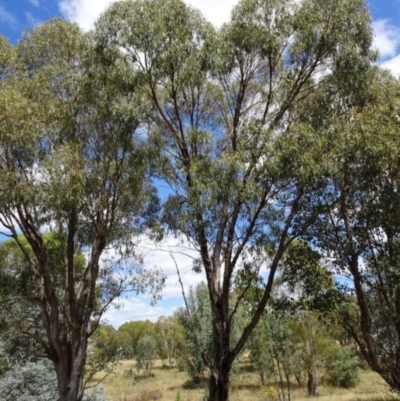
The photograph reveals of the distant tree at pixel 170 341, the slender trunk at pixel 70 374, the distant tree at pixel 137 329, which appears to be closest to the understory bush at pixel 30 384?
the slender trunk at pixel 70 374

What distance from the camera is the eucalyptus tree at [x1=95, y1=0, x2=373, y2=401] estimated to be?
1001 cm

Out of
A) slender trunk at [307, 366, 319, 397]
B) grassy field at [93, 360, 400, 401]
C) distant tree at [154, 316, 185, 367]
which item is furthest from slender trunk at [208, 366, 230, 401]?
distant tree at [154, 316, 185, 367]

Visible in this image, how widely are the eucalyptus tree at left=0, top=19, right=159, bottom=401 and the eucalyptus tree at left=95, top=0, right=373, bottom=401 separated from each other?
3.23ft

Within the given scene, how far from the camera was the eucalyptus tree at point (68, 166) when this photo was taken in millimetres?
10406

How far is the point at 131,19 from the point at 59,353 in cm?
796

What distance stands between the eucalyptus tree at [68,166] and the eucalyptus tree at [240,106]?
0.99 metres

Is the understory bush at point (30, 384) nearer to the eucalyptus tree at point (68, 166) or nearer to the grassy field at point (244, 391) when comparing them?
the eucalyptus tree at point (68, 166)

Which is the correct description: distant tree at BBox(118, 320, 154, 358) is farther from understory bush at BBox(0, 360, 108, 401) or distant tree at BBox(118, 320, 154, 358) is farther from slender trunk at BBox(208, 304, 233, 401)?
slender trunk at BBox(208, 304, 233, 401)

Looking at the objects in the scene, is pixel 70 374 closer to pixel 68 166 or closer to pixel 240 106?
pixel 68 166

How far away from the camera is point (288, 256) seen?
40.4 ft

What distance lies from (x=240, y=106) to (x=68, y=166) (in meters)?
4.49

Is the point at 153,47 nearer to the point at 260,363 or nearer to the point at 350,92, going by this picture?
the point at 350,92

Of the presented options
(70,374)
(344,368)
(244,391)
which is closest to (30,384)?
(70,374)

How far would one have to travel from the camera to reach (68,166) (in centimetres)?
1071
